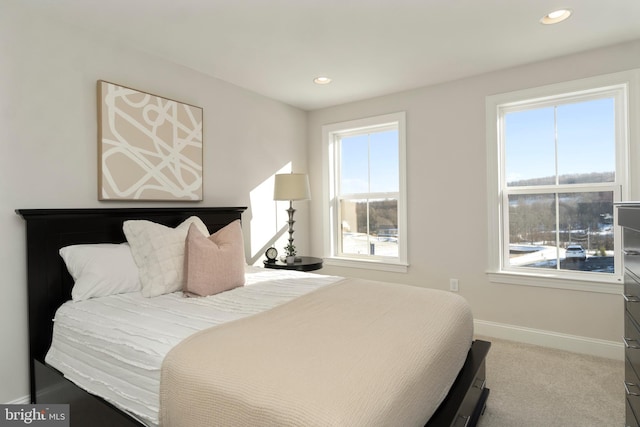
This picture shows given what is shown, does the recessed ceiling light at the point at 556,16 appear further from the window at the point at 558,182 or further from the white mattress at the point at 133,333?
the white mattress at the point at 133,333

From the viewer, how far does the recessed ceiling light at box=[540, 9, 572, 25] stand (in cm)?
222

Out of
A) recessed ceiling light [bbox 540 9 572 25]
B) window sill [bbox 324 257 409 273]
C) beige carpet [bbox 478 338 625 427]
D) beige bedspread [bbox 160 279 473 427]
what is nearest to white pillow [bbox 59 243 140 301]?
beige bedspread [bbox 160 279 473 427]

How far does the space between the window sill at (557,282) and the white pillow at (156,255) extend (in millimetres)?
2734

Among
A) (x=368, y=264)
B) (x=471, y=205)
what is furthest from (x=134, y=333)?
(x=471, y=205)

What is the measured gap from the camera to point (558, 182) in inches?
121

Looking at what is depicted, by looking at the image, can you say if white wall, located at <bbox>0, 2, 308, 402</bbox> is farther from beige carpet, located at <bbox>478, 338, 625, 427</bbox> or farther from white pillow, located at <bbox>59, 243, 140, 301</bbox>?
beige carpet, located at <bbox>478, 338, 625, 427</bbox>

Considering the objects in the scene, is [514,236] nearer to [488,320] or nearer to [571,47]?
[488,320]

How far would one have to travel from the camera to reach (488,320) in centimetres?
329

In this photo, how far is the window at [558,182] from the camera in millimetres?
2846

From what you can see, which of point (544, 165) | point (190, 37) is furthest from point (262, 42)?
point (544, 165)

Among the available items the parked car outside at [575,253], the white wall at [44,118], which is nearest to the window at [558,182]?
the parked car outside at [575,253]

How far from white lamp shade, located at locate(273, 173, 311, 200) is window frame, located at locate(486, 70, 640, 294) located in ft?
5.89

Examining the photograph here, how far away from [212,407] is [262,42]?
7.92 feet

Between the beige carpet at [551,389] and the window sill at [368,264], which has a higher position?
the window sill at [368,264]
